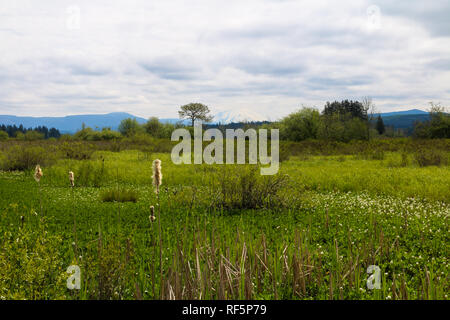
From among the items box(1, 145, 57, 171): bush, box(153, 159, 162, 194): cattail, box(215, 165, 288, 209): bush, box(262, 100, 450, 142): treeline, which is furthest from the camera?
box(262, 100, 450, 142): treeline

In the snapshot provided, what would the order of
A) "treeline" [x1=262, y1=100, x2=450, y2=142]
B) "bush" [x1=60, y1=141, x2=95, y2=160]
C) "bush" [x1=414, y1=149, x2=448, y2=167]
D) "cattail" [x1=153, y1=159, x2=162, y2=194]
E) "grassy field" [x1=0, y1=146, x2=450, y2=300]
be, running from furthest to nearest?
"treeline" [x1=262, y1=100, x2=450, y2=142]
"bush" [x1=60, y1=141, x2=95, y2=160]
"bush" [x1=414, y1=149, x2=448, y2=167]
"grassy field" [x1=0, y1=146, x2=450, y2=300]
"cattail" [x1=153, y1=159, x2=162, y2=194]

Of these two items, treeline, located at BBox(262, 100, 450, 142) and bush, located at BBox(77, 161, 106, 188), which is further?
treeline, located at BBox(262, 100, 450, 142)

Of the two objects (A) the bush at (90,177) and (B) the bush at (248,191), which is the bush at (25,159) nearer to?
(A) the bush at (90,177)

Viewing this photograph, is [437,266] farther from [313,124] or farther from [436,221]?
[313,124]

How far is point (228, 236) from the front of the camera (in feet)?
21.2

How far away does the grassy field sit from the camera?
438 cm

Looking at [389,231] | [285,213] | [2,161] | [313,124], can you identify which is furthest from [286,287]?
[313,124]

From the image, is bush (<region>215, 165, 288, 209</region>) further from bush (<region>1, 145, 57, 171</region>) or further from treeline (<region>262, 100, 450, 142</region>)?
treeline (<region>262, 100, 450, 142</region>)

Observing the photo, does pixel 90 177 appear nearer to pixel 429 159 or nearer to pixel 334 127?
pixel 429 159

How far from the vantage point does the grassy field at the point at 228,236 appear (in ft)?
14.4

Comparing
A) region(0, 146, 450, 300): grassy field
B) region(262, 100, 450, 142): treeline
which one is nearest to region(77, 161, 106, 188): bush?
region(0, 146, 450, 300): grassy field

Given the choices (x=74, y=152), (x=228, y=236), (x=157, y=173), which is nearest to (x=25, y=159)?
(x=74, y=152)

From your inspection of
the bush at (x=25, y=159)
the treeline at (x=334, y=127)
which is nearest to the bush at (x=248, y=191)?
the bush at (x=25, y=159)
